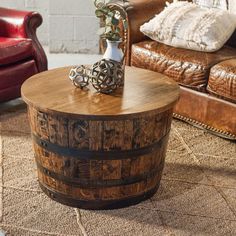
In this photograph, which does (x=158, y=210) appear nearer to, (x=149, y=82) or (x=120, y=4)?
(x=149, y=82)

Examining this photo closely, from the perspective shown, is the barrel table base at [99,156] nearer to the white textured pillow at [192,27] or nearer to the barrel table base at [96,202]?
the barrel table base at [96,202]

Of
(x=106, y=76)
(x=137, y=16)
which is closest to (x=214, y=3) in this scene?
(x=137, y=16)

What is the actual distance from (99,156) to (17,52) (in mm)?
1345

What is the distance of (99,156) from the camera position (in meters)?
1.82

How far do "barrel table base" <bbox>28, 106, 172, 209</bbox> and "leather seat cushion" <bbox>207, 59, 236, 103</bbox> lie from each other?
2.25ft

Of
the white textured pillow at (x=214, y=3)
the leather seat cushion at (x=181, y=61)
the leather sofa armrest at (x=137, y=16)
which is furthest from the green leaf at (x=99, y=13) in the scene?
the white textured pillow at (x=214, y=3)

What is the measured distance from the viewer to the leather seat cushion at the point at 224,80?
2.50m

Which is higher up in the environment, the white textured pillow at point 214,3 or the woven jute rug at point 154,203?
the white textured pillow at point 214,3

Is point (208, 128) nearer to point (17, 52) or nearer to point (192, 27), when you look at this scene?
point (192, 27)

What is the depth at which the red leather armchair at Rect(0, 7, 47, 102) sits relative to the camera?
9.43ft

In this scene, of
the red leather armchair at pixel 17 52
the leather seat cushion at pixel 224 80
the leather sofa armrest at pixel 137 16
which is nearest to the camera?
the leather seat cushion at pixel 224 80

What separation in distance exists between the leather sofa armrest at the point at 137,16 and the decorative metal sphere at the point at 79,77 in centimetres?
108

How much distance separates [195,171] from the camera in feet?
7.60

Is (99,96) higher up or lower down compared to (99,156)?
higher up
